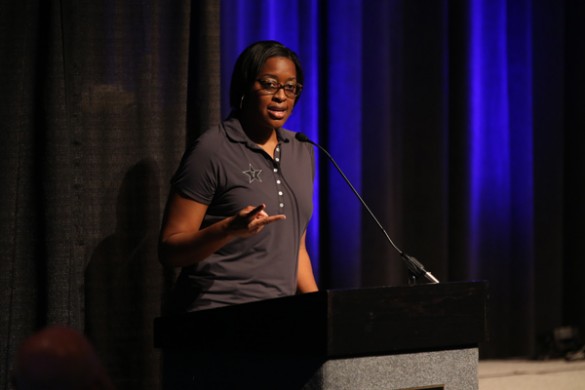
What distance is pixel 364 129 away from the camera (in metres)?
3.30

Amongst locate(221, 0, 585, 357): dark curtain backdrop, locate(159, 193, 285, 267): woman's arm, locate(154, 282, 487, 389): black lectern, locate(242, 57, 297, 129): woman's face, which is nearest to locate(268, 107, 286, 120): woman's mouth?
locate(242, 57, 297, 129): woman's face

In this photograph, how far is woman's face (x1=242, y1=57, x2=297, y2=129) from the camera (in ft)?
7.32

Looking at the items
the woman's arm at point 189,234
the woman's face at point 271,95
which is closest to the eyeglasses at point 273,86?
the woman's face at point 271,95

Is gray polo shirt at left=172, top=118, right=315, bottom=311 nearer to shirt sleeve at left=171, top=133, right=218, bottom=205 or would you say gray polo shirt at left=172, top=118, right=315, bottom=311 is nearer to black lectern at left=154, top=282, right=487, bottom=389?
shirt sleeve at left=171, top=133, right=218, bottom=205

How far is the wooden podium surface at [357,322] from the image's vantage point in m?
1.62

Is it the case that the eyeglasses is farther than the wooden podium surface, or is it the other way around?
the eyeglasses

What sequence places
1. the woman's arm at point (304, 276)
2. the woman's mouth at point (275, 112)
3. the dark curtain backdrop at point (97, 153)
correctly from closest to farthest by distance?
the woman's mouth at point (275, 112) → the woman's arm at point (304, 276) → the dark curtain backdrop at point (97, 153)

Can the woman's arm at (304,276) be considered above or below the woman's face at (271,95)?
below

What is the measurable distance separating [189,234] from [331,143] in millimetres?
1279

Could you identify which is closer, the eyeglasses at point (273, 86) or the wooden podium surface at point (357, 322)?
the wooden podium surface at point (357, 322)

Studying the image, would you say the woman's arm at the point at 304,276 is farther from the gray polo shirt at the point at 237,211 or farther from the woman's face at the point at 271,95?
the woman's face at the point at 271,95

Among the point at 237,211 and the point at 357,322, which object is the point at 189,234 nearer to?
the point at 237,211

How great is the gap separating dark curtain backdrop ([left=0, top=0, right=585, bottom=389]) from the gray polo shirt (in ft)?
1.92

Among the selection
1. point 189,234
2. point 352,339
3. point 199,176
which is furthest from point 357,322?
point 199,176
